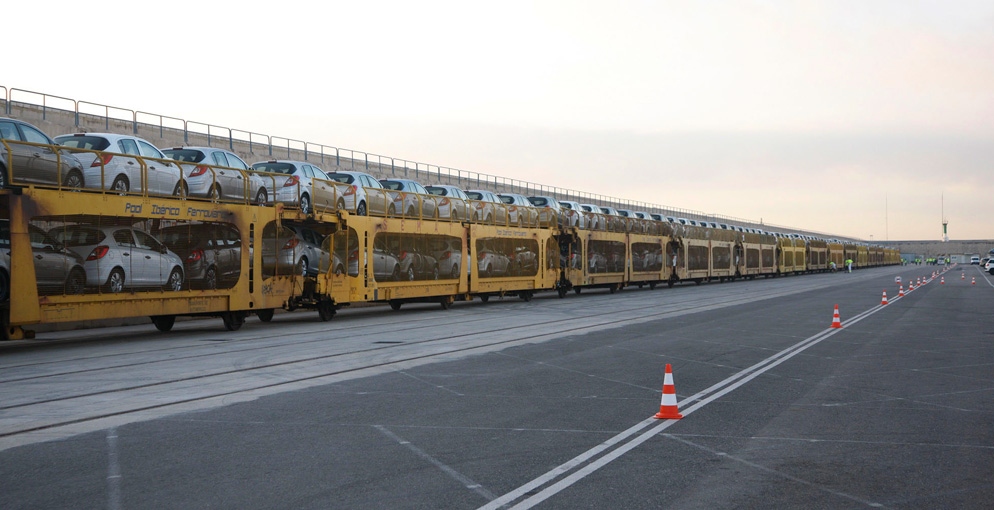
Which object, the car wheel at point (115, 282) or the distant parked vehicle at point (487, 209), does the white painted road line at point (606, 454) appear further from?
the distant parked vehicle at point (487, 209)

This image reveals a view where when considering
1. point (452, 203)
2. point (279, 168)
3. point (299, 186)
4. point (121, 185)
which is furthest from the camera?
point (452, 203)

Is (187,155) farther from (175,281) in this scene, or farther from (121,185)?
(175,281)

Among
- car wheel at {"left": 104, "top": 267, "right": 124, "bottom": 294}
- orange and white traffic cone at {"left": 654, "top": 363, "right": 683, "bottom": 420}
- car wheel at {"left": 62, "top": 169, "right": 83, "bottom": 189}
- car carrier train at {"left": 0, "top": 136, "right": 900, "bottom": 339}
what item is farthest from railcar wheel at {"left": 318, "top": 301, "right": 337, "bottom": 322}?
orange and white traffic cone at {"left": 654, "top": 363, "right": 683, "bottom": 420}

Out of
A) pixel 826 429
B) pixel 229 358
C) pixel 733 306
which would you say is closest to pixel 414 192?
pixel 733 306

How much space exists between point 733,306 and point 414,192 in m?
11.6

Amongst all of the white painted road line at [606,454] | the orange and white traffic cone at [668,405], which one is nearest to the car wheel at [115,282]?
the white painted road line at [606,454]

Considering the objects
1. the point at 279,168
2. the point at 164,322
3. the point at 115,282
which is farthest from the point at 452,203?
the point at 115,282

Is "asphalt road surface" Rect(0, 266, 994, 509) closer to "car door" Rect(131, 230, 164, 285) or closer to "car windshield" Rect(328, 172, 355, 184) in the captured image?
"car door" Rect(131, 230, 164, 285)

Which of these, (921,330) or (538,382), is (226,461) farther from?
(921,330)

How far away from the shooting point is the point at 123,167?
15.4m

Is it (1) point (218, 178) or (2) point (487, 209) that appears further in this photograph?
(2) point (487, 209)

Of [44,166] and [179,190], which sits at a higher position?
[44,166]

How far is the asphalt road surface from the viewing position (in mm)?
5480

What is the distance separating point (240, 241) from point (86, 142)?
378 centimetres
